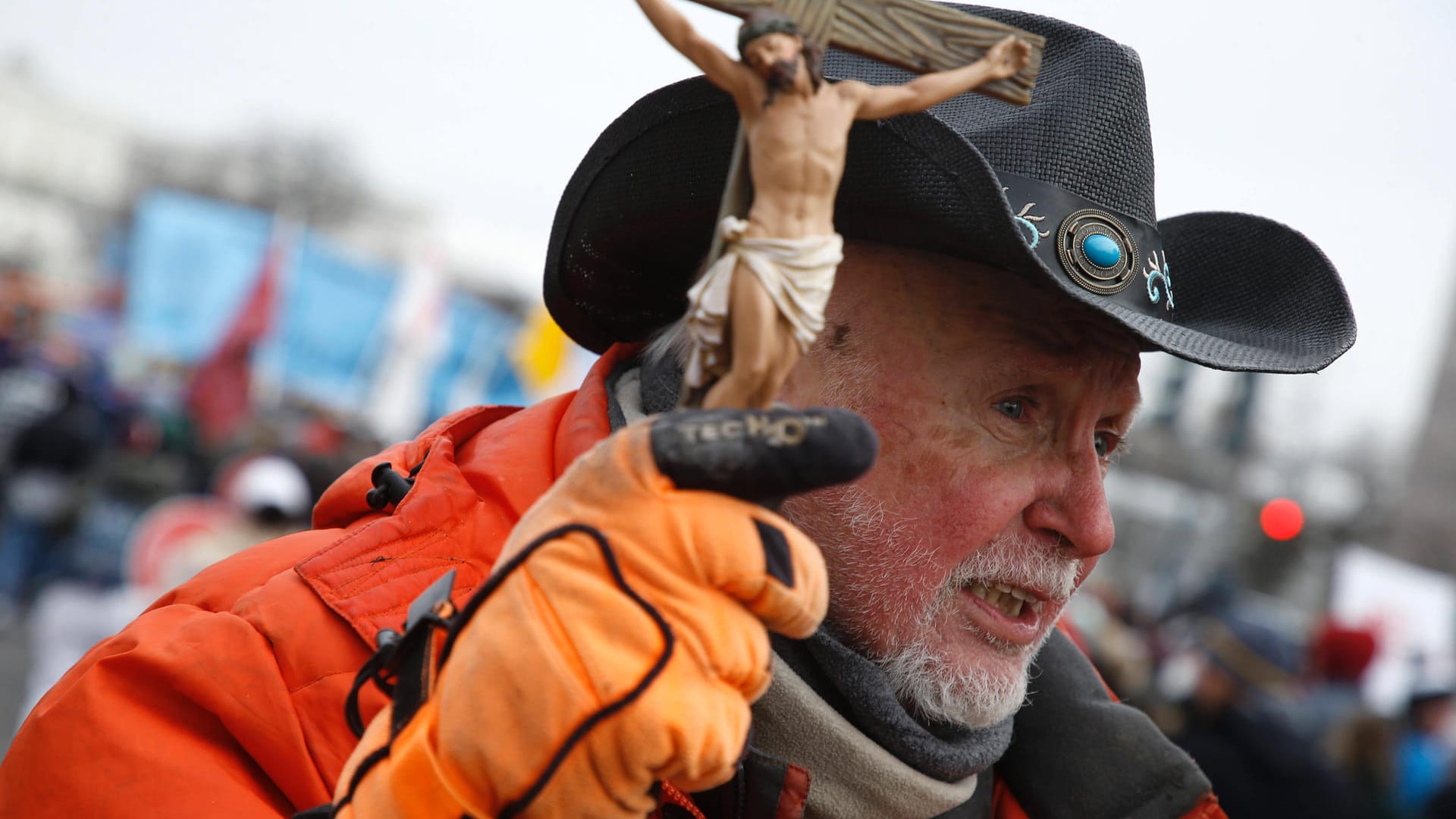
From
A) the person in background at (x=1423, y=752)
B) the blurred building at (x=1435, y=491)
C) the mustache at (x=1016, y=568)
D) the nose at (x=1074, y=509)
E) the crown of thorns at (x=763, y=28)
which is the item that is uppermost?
the crown of thorns at (x=763, y=28)

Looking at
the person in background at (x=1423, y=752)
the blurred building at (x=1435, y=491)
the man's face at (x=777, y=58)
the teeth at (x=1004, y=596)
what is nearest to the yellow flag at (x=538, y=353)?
A: the person in background at (x=1423, y=752)

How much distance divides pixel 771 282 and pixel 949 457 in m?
0.85

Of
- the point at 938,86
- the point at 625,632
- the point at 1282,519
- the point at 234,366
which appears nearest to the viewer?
the point at 625,632

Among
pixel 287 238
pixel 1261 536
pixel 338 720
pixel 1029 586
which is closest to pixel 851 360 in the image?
pixel 1029 586

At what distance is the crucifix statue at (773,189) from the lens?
1.16 m

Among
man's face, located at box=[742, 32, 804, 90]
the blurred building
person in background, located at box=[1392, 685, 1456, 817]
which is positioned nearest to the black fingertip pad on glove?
man's face, located at box=[742, 32, 804, 90]

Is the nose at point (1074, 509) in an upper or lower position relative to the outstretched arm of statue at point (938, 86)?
lower

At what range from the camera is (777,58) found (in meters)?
1.16

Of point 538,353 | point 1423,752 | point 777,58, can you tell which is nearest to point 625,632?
point 777,58

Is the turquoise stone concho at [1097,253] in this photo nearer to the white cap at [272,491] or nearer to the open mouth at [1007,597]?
the open mouth at [1007,597]

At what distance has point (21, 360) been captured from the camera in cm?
984

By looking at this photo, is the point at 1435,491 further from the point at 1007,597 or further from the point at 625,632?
the point at 625,632

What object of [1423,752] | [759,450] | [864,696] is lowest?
[1423,752]

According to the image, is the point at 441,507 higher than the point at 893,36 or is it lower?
lower
